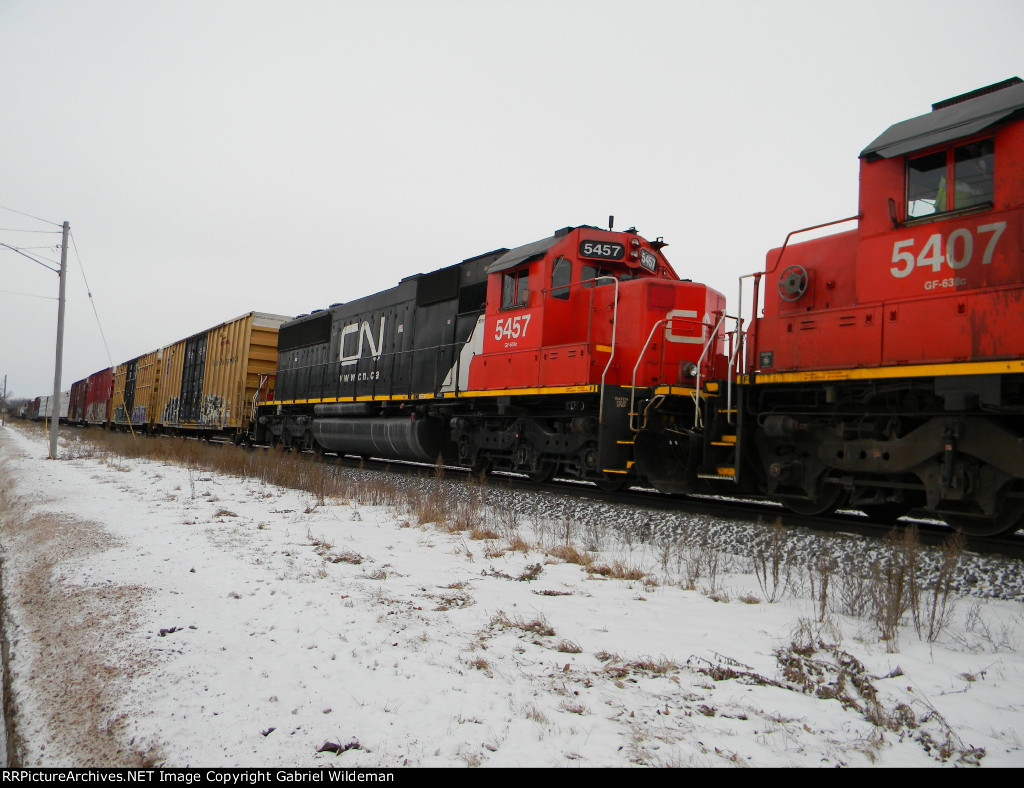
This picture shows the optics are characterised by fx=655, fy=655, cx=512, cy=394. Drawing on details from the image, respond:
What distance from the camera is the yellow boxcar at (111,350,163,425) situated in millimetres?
28812

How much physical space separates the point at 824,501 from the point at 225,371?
61.8ft

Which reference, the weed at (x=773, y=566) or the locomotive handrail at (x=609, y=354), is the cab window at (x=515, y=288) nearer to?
the locomotive handrail at (x=609, y=354)

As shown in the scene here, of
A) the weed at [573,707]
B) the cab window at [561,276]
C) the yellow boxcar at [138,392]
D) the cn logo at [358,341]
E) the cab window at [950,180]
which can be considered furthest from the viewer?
the yellow boxcar at [138,392]

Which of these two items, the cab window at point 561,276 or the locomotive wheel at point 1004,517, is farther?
the cab window at point 561,276

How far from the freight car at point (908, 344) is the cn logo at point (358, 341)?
892 cm

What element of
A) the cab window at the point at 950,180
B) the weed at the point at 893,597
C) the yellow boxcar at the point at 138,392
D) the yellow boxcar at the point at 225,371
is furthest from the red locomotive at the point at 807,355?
the yellow boxcar at the point at 138,392

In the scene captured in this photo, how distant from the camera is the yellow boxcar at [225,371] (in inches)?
776

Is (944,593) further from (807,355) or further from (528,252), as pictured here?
(528,252)

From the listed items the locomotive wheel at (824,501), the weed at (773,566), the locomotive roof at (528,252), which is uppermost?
the locomotive roof at (528,252)

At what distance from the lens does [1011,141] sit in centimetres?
524

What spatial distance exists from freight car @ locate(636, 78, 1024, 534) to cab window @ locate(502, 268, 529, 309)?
3.71 m

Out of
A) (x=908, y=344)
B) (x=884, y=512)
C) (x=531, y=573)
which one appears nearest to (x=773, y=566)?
(x=531, y=573)
